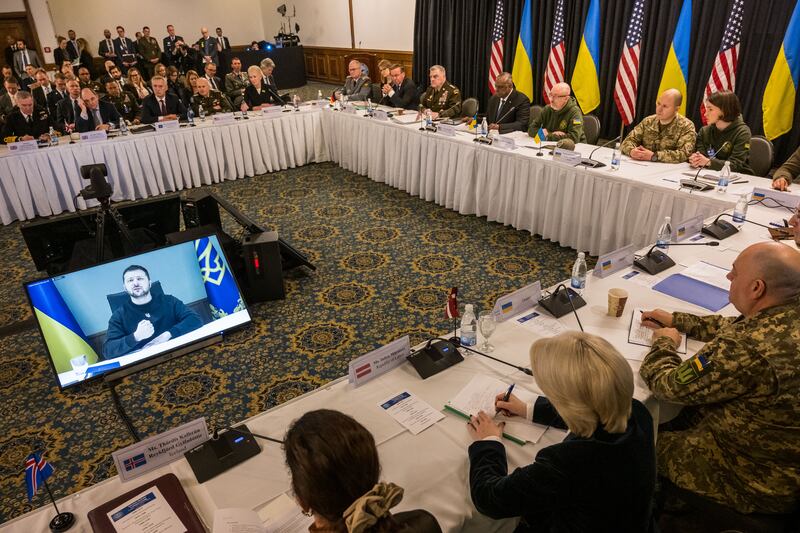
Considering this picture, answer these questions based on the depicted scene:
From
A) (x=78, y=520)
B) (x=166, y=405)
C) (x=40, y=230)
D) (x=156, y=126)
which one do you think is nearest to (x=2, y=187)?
(x=156, y=126)

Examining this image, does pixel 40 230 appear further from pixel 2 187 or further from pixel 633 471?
pixel 633 471

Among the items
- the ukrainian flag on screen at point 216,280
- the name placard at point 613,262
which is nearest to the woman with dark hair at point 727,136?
the name placard at point 613,262

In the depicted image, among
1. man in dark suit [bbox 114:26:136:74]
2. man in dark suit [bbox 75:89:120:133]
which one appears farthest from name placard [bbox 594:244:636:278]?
man in dark suit [bbox 114:26:136:74]

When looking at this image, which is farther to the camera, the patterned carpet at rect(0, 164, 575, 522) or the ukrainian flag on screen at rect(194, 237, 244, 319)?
the patterned carpet at rect(0, 164, 575, 522)

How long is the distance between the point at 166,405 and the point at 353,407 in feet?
4.86

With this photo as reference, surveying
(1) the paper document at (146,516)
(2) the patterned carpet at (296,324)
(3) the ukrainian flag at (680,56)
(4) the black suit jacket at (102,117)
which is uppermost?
(3) the ukrainian flag at (680,56)

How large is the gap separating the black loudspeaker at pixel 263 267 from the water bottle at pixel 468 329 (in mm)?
1856

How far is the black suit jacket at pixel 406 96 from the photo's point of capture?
6.54m

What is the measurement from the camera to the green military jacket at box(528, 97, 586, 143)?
474cm

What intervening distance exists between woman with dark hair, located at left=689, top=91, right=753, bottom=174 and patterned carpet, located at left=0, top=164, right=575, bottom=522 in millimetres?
1264

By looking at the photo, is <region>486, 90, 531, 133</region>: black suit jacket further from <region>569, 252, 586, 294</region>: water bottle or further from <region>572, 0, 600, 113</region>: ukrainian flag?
<region>569, 252, 586, 294</region>: water bottle

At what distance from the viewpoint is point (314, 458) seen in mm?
971

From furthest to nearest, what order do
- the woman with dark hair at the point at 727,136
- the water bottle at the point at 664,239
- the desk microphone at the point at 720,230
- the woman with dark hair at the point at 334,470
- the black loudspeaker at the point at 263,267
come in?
1. the woman with dark hair at the point at 727,136
2. the black loudspeaker at the point at 263,267
3. the desk microphone at the point at 720,230
4. the water bottle at the point at 664,239
5. the woman with dark hair at the point at 334,470

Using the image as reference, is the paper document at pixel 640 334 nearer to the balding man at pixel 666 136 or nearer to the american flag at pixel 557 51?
the balding man at pixel 666 136
